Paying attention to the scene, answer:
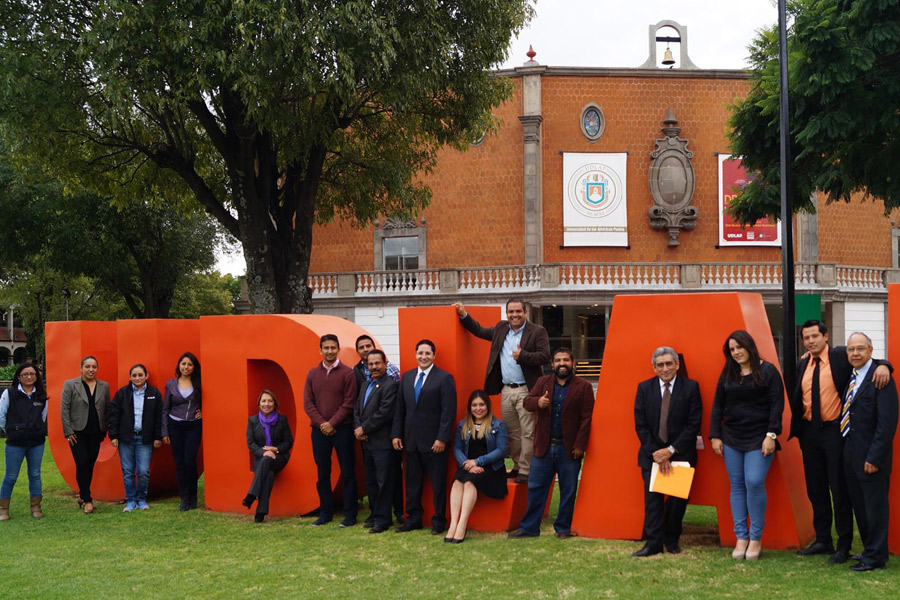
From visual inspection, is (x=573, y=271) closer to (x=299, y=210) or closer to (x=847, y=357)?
(x=299, y=210)

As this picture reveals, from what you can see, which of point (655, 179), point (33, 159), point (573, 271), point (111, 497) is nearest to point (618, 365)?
point (111, 497)

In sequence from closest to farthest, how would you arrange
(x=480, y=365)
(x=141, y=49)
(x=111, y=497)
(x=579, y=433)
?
(x=579, y=433), (x=480, y=365), (x=111, y=497), (x=141, y=49)

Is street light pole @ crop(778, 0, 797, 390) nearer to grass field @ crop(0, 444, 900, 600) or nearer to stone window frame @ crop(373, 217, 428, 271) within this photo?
grass field @ crop(0, 444, 900, 600)

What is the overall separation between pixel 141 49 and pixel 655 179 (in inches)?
685

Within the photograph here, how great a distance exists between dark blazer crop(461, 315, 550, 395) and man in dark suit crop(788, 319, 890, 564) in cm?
209

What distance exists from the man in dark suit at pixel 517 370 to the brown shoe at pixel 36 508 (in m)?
4.82

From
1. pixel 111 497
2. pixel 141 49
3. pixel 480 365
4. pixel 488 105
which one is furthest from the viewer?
pixel 488 105

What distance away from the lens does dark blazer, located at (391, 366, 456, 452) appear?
7758 mm

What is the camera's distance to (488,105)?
1486cm

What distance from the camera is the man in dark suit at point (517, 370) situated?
25.3 feet

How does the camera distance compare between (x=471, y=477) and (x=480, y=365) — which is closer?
(x=471, y=477)

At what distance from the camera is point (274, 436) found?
8.71 metres

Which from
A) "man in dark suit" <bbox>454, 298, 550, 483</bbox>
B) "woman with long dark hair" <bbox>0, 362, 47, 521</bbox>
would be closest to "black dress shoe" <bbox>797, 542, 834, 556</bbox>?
"man in dark suit" <bbox>454, 298, 550, 483</bbox>

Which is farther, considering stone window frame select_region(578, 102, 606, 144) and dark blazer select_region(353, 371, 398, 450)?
stone window frame select_region(578, 102, 606, 144)
